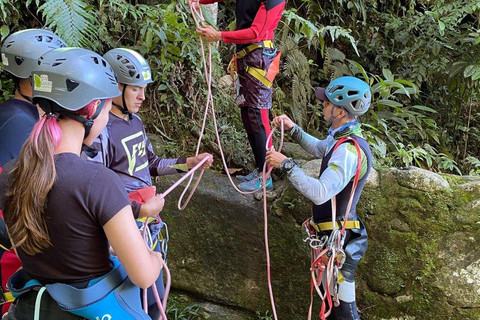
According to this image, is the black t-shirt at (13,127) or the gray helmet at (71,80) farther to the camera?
the black t-shirt at (13,127)

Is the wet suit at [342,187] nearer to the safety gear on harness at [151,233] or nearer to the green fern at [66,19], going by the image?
the safety gear on harness at [151,233]

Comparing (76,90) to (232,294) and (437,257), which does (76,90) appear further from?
(437,257)

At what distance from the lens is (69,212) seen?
1.56m

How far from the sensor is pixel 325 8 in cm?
721

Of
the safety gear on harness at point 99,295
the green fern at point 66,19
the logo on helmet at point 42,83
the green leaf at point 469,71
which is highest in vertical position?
the logo on helmet at point 42,83

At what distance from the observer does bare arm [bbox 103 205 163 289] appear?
1557mm

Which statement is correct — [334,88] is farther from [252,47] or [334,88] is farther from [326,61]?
→ [326,61]

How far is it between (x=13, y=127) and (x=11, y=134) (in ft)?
0.13

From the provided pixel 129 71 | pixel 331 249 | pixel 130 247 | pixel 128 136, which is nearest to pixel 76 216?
pixel 130 247

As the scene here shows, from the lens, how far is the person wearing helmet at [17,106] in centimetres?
228

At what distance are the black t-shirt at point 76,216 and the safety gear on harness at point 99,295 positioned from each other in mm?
41

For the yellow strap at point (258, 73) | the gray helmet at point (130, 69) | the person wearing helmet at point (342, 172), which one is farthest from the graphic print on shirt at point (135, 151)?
the yellow strap at point (258, 73)

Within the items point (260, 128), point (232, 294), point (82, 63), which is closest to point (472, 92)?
point (260, 128)

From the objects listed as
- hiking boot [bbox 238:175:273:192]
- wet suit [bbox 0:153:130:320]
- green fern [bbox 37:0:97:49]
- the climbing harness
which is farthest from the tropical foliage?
wet suit [bbox 0:153:130:320]
